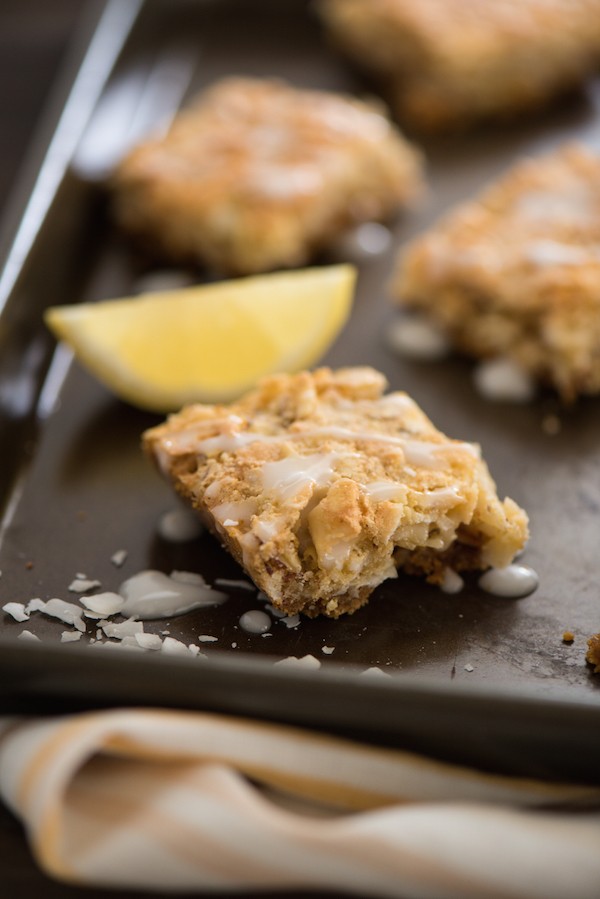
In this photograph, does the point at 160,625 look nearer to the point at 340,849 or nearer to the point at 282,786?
the point at 282,786

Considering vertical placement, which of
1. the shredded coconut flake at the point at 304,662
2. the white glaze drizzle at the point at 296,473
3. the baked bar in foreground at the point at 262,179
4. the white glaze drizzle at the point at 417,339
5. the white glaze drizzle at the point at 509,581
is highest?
the baked bar in foreground at the point at 262,179

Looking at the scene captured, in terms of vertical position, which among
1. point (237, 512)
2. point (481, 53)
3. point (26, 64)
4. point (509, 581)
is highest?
point (481, 53)

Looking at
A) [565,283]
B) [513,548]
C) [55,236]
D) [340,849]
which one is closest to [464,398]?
[565,283]

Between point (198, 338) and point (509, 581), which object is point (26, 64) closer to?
point (198, 338)

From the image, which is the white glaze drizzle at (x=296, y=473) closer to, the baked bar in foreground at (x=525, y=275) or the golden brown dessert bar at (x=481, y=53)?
the baked bar in foreground at (x=525, y=275)

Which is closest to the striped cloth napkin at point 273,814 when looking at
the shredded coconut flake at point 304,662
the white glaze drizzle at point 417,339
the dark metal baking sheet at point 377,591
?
the dark metal baking sheet at point 377,591

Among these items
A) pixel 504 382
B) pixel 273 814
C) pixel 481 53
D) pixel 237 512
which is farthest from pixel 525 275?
pixel 273 814
